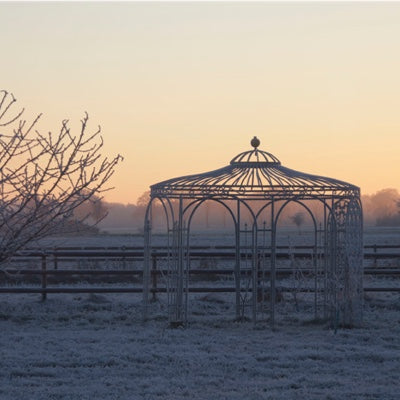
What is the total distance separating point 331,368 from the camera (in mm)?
10945

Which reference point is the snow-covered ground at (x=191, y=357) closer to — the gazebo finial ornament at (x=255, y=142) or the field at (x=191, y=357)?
the field at (x=191, y=357)

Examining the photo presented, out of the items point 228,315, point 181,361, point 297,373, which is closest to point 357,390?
point 297,373

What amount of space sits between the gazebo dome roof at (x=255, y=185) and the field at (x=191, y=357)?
207 cm

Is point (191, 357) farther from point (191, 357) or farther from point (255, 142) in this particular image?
point (255, 142)

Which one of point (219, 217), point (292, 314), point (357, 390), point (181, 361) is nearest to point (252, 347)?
point (181, 361)

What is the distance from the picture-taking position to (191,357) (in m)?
11.5

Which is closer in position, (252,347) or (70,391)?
(70,391)

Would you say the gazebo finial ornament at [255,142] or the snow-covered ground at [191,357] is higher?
the gazebo finial ornament at [255,142]

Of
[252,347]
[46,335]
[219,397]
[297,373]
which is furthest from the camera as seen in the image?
[46,335]

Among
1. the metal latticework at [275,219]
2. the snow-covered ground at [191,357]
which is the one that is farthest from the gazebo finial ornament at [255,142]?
the snow-covered ground at [191,357]

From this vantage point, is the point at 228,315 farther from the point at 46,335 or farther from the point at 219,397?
the point at 219,397

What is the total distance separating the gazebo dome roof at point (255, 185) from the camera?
14.4 metres

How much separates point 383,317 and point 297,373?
18.2 ft

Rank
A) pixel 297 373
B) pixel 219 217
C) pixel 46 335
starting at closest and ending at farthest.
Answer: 1. pixel 297 373
2. pixel 46 335
3. pixel 219 217
